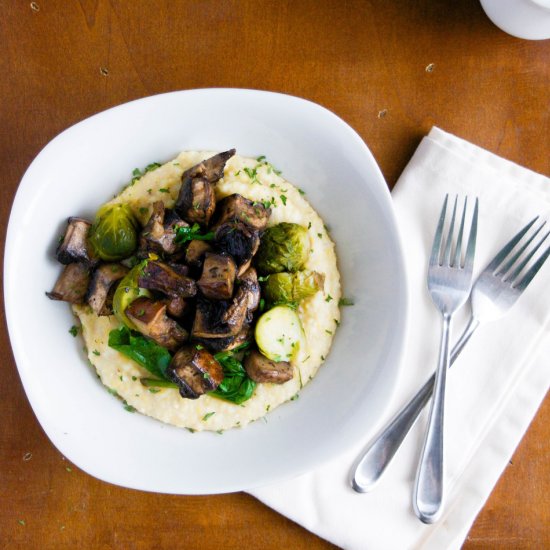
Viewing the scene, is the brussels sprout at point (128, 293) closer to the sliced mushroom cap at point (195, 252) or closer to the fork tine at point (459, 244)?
the sliced mushroom cap at point (195, 252)

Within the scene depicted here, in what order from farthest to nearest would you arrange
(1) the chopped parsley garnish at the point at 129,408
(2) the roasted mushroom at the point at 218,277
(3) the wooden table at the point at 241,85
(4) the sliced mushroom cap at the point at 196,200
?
(3) the wooden table at the point at 241,85
(1) the chopped parsley garnish at the point at 129,408
(4) the sliced mushroom cap at the point at 196,200
(2) the roasted mushroom at the point at 218,277

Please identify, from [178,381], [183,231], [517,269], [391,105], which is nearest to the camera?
[178,381]

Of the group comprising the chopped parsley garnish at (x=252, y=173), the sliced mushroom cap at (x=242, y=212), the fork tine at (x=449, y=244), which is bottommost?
the fork tine at (x=449, y=244)

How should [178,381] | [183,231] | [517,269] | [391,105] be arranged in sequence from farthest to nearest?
[391,105] < [517,269] < [183,231] < [178,381]

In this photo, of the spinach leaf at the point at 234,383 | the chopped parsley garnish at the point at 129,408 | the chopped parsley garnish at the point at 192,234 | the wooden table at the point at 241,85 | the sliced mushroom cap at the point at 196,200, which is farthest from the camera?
the wooden table at the point at 241,85

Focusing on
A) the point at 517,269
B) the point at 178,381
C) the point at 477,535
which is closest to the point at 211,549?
the point at 178,381

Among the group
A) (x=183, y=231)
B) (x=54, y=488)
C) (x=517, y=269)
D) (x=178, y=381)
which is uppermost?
(x=183, y=231)

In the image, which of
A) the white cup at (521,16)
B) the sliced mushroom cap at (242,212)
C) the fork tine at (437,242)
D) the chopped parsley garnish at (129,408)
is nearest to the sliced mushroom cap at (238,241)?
the sliced mushroom cap at (242,212)

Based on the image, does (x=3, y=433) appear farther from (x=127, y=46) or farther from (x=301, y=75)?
(x=301, y=75)
